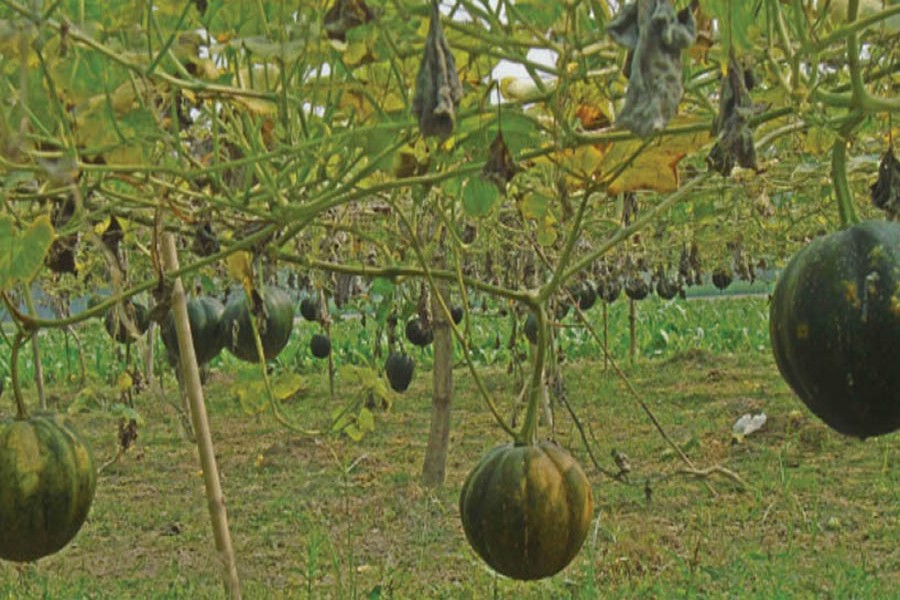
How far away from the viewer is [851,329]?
55.1 inches

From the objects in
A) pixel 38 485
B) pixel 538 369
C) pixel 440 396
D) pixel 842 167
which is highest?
pixel 842 167

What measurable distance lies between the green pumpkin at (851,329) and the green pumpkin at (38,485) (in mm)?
1180

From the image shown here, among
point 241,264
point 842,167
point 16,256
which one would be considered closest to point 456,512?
point 241,264

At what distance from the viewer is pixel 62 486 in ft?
6.33

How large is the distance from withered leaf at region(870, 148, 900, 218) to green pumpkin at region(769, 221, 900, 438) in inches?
1.1

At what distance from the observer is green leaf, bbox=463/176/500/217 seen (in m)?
2.27

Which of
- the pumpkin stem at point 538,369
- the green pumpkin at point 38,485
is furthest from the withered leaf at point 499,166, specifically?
the green pumpkin at point 38,485

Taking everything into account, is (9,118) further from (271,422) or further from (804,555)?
(271,422)

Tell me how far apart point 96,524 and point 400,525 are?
5.47 ft

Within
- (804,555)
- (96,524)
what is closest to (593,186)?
(804,555)

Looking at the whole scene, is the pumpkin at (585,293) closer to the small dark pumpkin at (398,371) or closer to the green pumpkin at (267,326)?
the small dark pumpkin at (398,371)

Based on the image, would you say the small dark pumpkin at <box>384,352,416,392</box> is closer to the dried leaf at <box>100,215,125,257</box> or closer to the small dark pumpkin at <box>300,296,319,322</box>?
the small dark pumpkin at <box>300,296,319,322</box>

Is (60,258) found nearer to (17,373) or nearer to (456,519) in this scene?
(17,373)

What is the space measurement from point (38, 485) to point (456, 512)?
437cm
